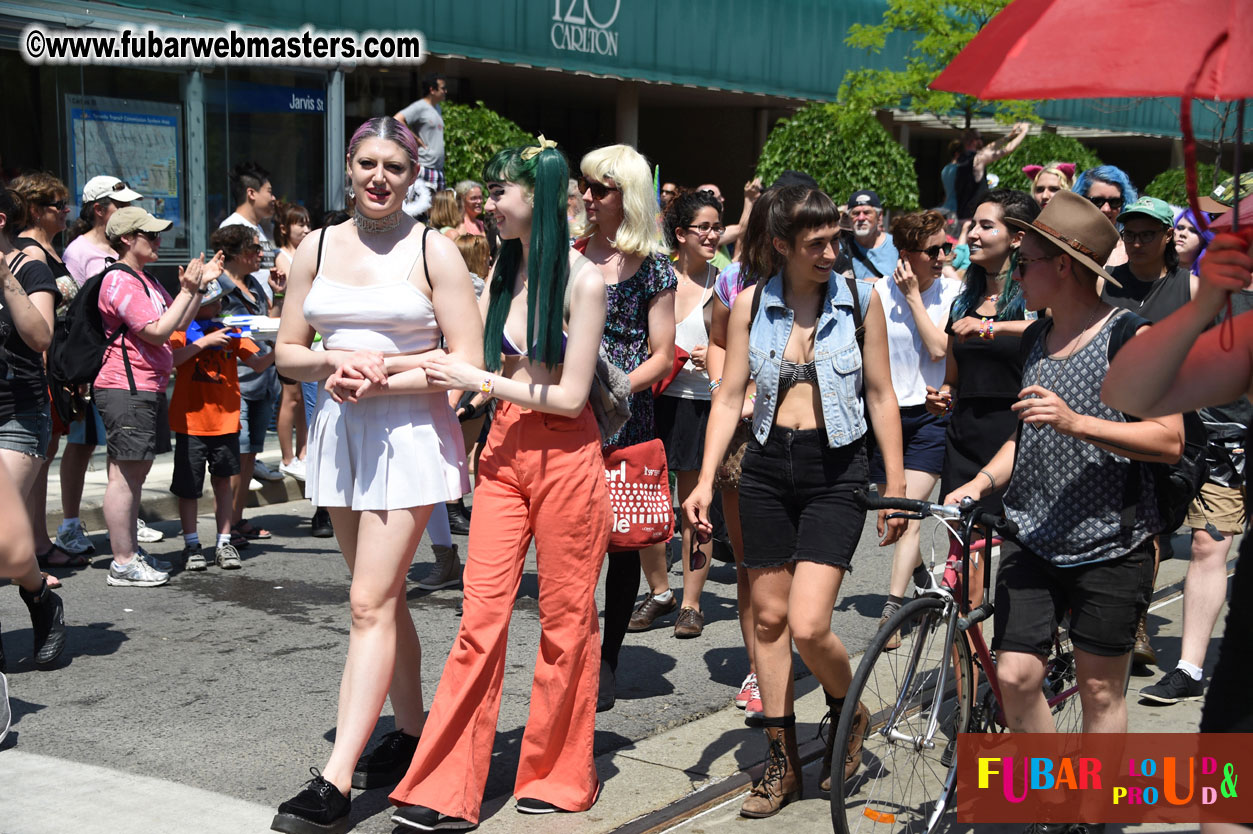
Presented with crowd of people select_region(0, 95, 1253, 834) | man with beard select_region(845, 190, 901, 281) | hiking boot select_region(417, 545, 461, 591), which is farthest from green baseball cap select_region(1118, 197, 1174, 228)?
hiking boot select_region(417, 545, 461, 591)

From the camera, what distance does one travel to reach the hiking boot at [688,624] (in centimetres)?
659

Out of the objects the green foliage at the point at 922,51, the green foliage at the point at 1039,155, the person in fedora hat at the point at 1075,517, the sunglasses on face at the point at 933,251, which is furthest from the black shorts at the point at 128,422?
the green foliage at the point at 1039,155

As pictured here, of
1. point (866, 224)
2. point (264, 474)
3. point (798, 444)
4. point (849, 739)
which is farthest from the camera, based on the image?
point (264, 474)

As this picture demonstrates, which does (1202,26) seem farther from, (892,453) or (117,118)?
(117,118)

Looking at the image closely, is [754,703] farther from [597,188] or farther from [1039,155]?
[1039,155]

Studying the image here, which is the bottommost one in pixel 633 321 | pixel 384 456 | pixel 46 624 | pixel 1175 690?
pixel 1175 690

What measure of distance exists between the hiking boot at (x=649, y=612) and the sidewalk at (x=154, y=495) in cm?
404

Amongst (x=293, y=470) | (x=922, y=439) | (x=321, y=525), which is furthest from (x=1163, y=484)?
(x=293, y=470)

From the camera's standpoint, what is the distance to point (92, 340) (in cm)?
723

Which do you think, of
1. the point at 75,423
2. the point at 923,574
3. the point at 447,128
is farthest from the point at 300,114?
the point at 923,574

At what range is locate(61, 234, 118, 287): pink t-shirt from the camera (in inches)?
324

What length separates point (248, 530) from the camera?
867 centimetres

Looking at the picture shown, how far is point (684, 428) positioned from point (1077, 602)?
300cm

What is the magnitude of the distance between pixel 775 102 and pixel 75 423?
15.7 m
